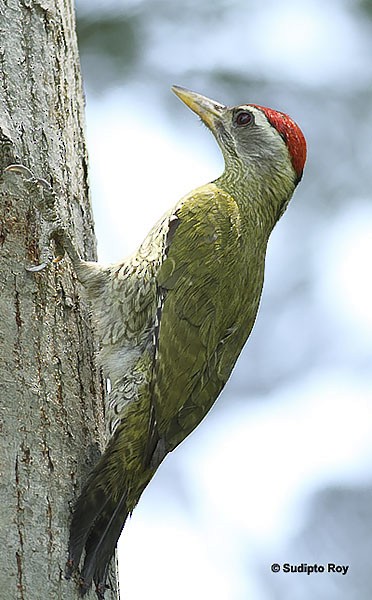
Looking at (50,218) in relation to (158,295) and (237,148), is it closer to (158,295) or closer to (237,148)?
(158,295)

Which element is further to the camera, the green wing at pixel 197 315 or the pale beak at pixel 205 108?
the pale beak at pixel 205 108

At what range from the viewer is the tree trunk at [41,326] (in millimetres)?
2512

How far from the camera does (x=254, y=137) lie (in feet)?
12.7

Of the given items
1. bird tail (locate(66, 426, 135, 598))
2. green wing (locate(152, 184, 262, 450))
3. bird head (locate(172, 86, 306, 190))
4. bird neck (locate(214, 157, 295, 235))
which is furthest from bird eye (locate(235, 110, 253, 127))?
bird tail (locate(66, 426, 135, 598))

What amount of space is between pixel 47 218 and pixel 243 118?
4.13ft

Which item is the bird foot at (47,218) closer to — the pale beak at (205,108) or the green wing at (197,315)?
the green wing at (197,315)

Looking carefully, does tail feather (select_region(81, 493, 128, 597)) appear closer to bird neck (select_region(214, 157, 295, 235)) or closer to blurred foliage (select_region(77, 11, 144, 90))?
bird neck (select_region(214, 157, 295, 235))

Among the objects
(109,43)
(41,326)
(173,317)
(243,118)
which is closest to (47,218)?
(41,326)

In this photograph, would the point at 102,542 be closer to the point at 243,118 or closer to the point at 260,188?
the point at 260,188

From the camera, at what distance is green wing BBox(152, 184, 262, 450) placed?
3055 millimetres

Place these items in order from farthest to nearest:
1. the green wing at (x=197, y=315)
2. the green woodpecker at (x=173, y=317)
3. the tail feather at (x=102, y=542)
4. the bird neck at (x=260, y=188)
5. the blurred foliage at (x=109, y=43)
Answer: the blurred foliage at (x=109, y=43)
the bird neck at (x=260, y=188)
the green wing at (x=197, y=315)
the green woodpecker at (x=173, y=317)
the tail feather at (x=102, y=542)

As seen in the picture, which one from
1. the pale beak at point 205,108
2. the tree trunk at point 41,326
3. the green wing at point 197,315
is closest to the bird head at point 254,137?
the pale beak at point 205,108

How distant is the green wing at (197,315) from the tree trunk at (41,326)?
8.5 inches

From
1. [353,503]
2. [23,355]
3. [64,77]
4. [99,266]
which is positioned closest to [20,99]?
[64,77]
